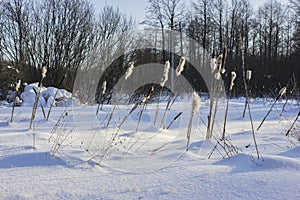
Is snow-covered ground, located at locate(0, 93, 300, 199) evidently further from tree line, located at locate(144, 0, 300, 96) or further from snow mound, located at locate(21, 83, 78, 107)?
tree line, located at locate(144, 0, 300, 96)

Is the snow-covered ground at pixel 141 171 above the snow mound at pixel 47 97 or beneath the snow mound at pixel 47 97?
beneath

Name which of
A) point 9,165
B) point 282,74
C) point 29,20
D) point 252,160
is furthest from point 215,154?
point 282,74

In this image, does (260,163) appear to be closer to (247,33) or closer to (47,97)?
(47,97)

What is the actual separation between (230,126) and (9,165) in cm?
245

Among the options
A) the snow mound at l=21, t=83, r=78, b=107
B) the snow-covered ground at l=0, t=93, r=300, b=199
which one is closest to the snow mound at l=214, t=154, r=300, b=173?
the snow-covered ground at l=0, t=93, r=300, b=199

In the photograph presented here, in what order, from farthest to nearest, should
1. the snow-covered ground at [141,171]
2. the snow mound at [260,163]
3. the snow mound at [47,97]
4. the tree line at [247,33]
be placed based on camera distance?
the tree line at [247,33] < the snow mound at [47,97] < the snow mound at [260,163] < the snow-covered ground at [141,171]

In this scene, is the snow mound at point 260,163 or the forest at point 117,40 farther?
the forest at point 117,40

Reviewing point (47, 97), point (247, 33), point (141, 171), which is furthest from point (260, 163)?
point (247, 33)

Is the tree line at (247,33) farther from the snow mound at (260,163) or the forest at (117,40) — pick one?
the snow mound at (260,163)

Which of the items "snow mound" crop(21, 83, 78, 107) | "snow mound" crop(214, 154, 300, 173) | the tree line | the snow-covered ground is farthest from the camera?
the tree line

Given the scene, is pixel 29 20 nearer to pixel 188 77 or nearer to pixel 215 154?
pixel 188 77

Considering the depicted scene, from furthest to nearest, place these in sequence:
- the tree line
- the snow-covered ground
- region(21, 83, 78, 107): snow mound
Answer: the tree line, region(21, 83, 78, 107): snow mound, the snow-covered ground

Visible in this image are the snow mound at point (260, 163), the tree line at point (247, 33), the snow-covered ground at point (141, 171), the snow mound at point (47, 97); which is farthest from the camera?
the tree line at point (247, 33)

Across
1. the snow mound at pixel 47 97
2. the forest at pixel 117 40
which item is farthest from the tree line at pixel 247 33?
the snow mound at pixel 47 97
